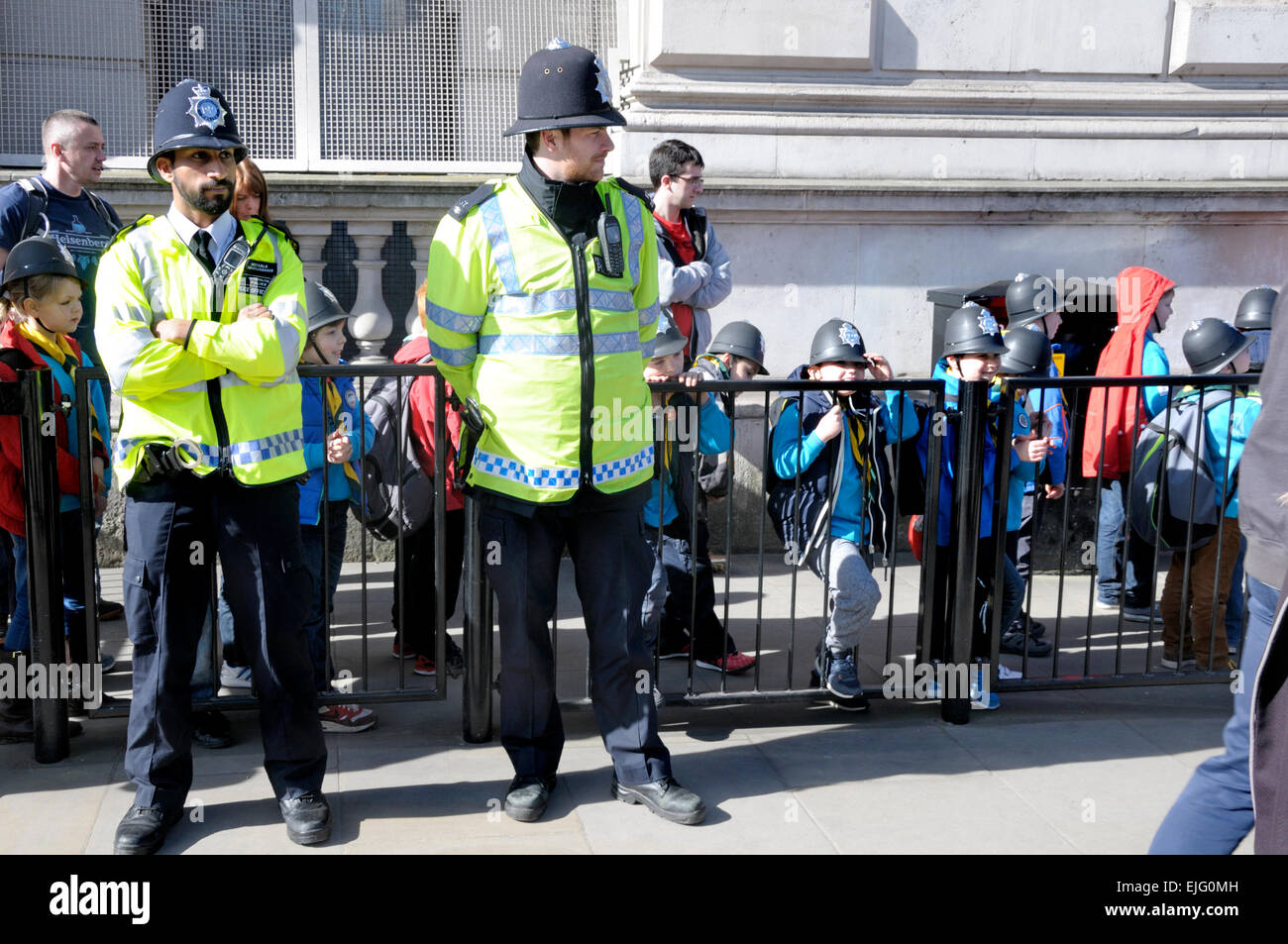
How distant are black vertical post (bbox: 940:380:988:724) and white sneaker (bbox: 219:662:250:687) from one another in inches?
107

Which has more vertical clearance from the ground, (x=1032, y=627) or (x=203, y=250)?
(x=203, y=250)

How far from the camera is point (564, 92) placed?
389cm

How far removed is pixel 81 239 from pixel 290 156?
2.50 meters

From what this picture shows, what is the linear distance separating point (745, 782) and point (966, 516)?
1308 mm

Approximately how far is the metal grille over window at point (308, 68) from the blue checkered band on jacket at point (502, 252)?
4630 mm

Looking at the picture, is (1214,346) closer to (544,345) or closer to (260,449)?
(544,345)

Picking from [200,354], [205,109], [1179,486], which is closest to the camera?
[200,354]

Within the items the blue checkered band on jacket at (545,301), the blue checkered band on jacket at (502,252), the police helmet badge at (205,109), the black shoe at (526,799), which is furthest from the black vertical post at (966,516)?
the police helmet badge at (205,109)

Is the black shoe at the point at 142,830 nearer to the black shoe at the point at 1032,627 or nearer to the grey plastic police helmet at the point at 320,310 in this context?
the grey plastic police helmet at the point at 320,310

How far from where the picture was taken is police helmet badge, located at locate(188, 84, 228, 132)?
3.69 m

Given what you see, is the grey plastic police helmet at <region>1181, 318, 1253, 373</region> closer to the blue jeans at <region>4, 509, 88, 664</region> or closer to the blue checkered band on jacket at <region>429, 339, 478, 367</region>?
the blue checkered band on jacket at <region>429, 339, 478, 367</region>

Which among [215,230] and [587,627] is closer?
[215,230]

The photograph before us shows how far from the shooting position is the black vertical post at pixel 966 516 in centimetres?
489

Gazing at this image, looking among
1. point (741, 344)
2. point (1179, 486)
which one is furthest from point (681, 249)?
point (1179, 486)
